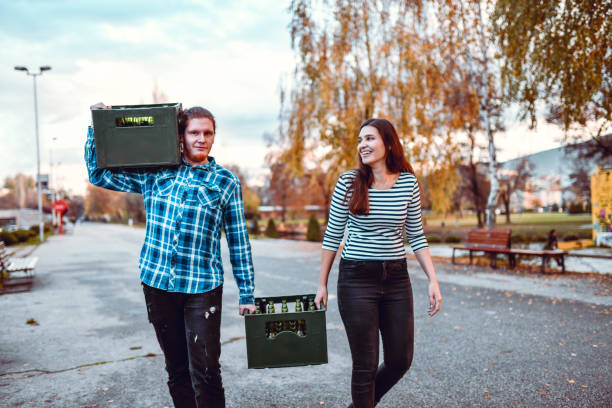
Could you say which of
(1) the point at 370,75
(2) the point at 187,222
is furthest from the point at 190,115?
(1) the point at 370,75

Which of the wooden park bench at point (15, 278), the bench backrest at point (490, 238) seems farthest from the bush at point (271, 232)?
the wooden park bench at point (15, 278)

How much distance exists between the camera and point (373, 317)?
262 cm

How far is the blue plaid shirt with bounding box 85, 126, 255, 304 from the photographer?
241cm

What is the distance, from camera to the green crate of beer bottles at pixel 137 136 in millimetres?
2473

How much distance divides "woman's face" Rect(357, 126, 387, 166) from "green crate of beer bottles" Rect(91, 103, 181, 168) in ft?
3.46

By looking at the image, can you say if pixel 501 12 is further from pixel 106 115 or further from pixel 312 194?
pixel 312 194

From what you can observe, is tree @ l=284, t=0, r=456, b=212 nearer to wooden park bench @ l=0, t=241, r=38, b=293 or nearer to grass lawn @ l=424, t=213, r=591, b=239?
grass lawn @ l=424, t=213, r=591, b=239

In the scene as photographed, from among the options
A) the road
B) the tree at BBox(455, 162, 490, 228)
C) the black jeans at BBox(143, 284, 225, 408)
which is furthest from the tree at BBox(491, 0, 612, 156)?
the tree at BBox(455, 162, 490, 228)

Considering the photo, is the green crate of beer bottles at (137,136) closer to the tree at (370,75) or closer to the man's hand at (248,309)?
the man's hand at (248,309)

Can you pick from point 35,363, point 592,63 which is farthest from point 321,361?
point 592,63

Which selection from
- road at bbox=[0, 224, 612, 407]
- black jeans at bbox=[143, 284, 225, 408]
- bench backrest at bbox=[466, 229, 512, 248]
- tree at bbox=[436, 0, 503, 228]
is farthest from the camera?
tree at bbox=[436, 0, 503, 228]

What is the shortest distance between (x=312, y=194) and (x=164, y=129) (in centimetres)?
3558

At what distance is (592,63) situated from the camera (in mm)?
7844

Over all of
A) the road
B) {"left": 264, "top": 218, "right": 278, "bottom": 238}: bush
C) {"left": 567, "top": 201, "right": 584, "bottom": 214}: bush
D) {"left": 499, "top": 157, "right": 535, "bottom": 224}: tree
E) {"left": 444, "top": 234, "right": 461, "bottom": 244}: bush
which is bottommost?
{"left": 444, "top": 234, "right": 461, "bottom": 244}: bush
